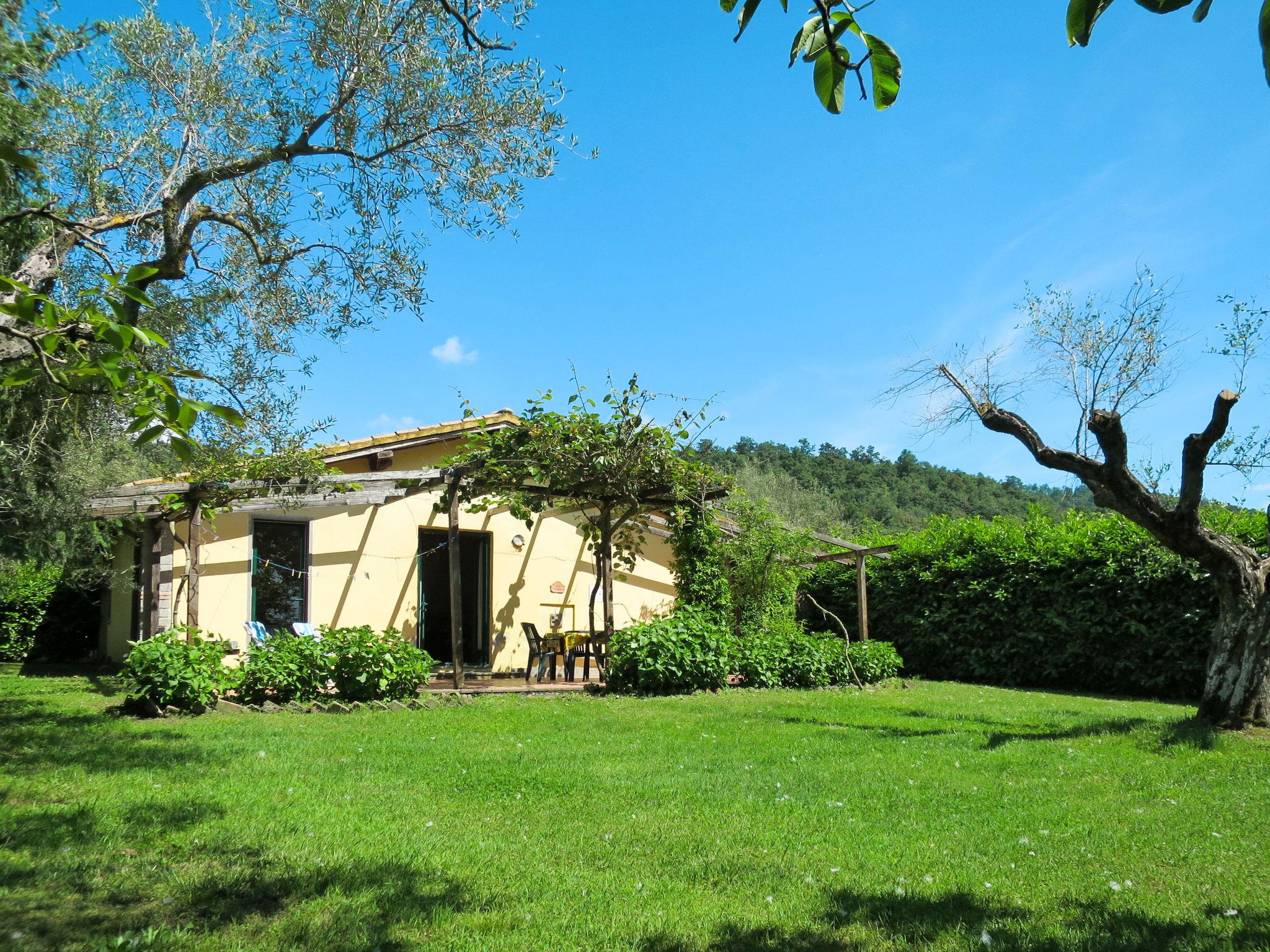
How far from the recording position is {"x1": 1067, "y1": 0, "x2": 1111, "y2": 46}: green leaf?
148cm

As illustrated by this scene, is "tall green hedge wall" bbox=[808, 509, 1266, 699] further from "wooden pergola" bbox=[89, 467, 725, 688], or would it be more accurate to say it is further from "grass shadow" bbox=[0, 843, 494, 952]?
"grass shadow" bbox=[0, 843, 494, 952]

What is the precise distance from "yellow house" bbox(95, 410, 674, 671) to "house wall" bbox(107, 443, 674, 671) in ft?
0.06

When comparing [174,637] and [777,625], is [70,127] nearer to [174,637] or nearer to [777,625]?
[174,637]

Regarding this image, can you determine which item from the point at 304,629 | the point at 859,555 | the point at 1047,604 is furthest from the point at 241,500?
the point at 1047,604

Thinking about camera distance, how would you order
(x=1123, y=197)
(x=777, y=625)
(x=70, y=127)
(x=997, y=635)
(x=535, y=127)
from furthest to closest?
(x=997, y=635) → (x=777, y=625) → (x=1123, y=197) → (x=535, y=127) → (x=70, y=127)

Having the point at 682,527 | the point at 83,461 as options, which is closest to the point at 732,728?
the point at 682,527

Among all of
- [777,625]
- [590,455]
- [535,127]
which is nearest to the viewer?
[535,127]

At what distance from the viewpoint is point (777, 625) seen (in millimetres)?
13852

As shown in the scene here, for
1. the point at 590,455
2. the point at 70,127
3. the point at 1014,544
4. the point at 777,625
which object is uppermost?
the point at 70,127

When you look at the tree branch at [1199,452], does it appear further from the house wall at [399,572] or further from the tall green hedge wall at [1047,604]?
the house wall at [399,572]

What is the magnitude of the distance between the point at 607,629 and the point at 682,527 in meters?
1.91

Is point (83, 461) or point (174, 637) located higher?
point (83, 461)

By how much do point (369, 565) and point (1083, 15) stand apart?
41.8 ft

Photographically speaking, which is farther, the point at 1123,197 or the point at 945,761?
the point at 1123,197
